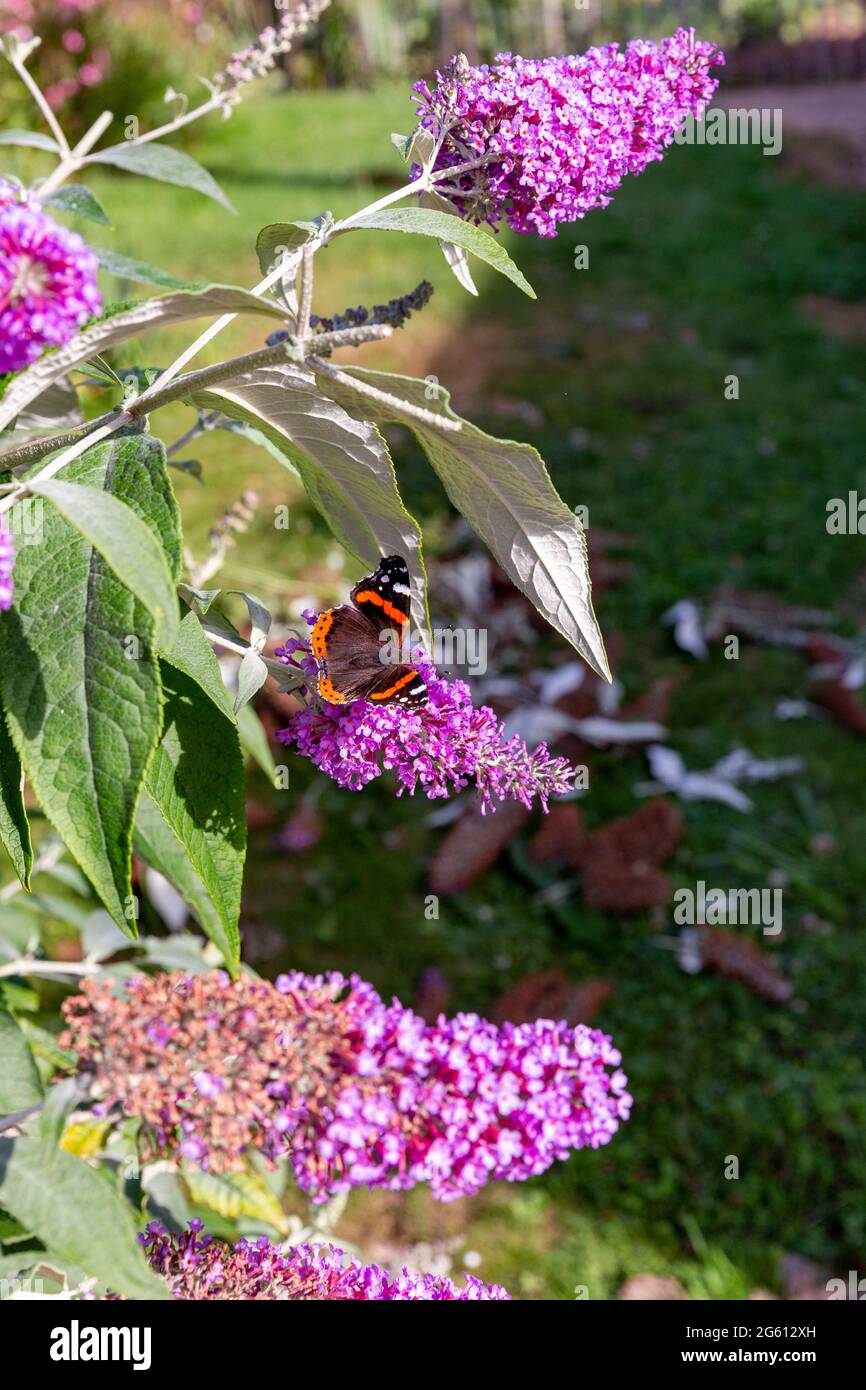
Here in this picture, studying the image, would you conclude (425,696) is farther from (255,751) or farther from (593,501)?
(593,501)

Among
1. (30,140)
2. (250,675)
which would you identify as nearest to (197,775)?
(250,675)

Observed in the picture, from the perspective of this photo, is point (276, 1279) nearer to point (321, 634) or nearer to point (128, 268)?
point (321, 634)

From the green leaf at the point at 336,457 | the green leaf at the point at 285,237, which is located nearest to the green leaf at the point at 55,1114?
the green leaf at the point at 336,457

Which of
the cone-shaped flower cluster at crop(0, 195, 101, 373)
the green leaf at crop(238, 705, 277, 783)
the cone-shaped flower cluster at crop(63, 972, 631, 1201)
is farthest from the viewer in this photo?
the green leaf at crop(238, 705, 277, 783)

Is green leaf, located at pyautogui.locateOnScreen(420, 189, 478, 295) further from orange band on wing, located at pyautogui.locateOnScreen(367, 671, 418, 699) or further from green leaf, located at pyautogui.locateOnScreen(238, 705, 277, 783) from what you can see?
green leaf, located at pyautogui.locateOnScreen(238, 705, 277, 783)

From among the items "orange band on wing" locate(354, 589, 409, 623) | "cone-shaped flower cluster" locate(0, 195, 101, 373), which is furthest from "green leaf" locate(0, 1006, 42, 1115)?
"cone-shaped flower cluster" locate(0, 195, 101, 373)

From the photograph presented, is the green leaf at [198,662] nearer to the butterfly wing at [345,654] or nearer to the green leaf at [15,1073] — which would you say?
the butterfly wing at [345,654]
